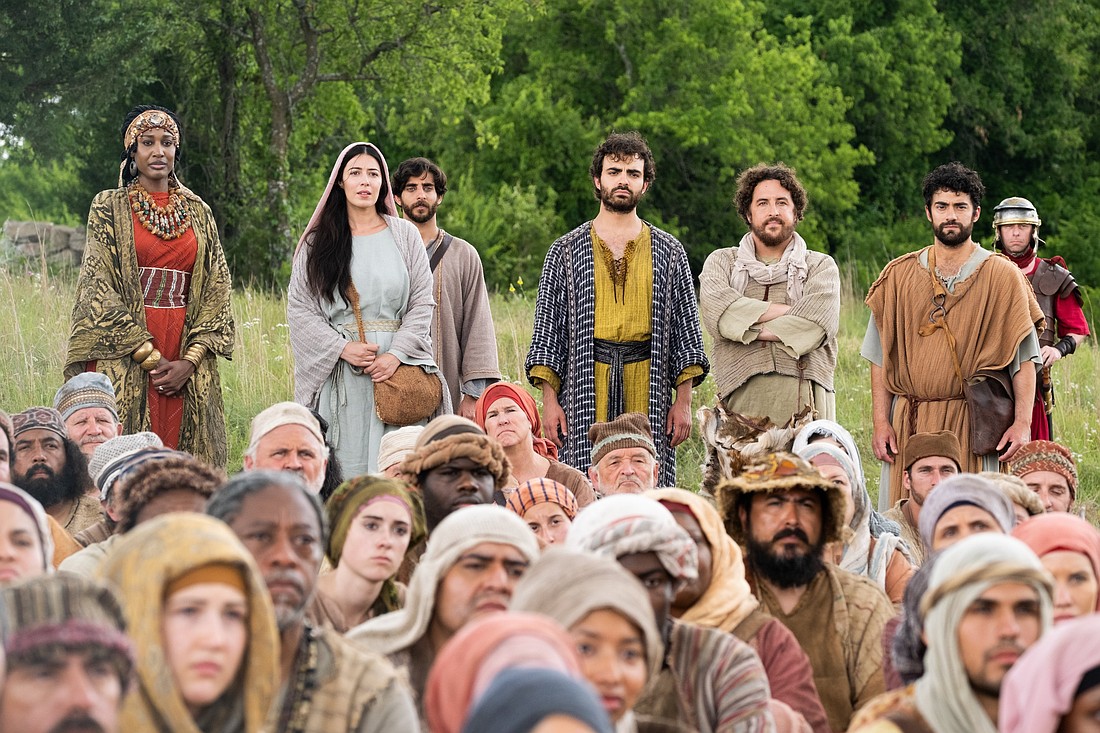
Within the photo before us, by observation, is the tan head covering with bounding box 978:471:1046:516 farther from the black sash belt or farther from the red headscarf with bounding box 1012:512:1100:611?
the black sash belt

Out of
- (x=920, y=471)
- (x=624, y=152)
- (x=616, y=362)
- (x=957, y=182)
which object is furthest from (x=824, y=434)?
(x=624, y=152)

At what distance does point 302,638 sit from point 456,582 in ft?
1.93

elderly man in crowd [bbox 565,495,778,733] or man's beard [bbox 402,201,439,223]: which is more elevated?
Answer: man's beard [bbox 402,201,439,223]

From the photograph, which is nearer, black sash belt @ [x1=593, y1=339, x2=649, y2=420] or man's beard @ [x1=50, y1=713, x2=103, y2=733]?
man's beard @ [x1=50, y1=713, x2=103, y2=733]

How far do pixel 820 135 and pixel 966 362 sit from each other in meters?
20.7

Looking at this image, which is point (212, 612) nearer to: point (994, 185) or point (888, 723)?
point (888, 723)

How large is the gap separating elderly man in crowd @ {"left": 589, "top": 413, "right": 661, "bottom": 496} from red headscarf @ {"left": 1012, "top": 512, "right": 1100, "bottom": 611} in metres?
2.90

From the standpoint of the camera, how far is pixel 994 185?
1218 inches

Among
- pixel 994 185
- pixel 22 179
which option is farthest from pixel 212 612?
pixel 22 179

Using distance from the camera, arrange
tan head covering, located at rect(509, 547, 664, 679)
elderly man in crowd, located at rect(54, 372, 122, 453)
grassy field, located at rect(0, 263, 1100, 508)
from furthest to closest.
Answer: grassy field, located at rect(0, 263, 1100, 508), elderly man in crowd, located at rect(54, 372, 122, 453), tan head covering, located at rect(509, 547, 664, 679)

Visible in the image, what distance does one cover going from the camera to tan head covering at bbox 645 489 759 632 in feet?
15.6

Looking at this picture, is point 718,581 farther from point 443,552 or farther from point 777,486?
point 443,552

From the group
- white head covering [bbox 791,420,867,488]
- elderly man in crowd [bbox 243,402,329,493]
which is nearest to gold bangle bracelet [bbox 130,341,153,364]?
elderly man in crowd [bbox 243,402,329,493]

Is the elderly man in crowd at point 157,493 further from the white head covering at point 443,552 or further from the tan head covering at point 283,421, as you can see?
the tan head covering at point 283,421
